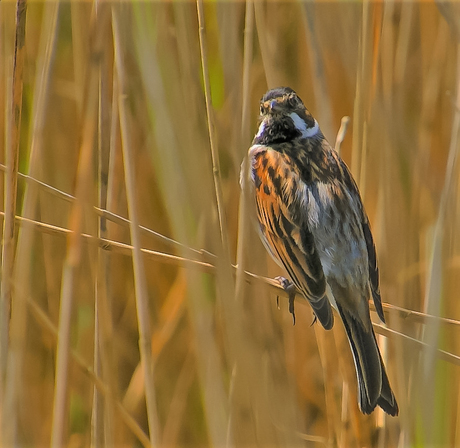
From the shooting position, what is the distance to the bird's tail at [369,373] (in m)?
1.83

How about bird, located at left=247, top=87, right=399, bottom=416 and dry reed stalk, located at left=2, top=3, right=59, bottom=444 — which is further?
bird, located at left=247, top=87, right=399, bottom=416

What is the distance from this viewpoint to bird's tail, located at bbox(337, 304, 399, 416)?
5.99 ft

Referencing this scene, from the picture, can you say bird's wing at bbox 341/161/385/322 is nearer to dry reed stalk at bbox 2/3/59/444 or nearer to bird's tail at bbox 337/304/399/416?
bird's tail at bbox 337/304/399/416

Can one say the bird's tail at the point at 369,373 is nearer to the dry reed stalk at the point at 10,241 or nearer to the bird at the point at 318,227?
the bird at the point at 318,227

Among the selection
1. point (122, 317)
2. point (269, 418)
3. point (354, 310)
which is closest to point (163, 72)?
point (269, 418)

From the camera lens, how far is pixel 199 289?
4.93 feet

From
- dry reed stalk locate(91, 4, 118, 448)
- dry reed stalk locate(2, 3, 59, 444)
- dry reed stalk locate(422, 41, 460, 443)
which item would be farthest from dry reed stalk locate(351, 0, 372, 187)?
dry reed stalk locate(2, 3, 59, 444)

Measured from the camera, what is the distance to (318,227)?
214cm

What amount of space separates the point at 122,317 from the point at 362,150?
1.37 m

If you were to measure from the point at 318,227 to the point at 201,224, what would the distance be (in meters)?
0.53

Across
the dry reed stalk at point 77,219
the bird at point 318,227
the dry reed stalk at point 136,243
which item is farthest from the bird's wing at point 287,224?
the dry reed stalk at point 77,219

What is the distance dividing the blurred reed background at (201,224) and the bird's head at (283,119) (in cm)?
15

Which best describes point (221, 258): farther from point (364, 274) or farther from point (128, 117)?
point (364, 274)

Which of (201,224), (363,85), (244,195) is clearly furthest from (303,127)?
(244,195)
